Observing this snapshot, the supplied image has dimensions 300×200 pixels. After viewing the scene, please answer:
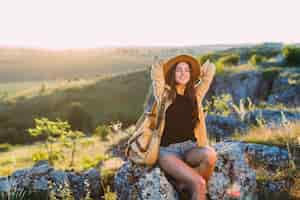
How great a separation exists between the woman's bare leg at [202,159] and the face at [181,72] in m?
0.87

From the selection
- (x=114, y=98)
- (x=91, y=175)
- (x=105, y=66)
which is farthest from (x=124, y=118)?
(x=105, y=66)

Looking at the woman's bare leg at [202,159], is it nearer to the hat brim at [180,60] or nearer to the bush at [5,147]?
the hat brim at [180,60]

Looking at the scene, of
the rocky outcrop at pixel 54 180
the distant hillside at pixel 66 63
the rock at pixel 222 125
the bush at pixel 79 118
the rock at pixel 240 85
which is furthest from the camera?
the distant hillside at pixel 66 63

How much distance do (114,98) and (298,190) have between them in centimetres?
4884

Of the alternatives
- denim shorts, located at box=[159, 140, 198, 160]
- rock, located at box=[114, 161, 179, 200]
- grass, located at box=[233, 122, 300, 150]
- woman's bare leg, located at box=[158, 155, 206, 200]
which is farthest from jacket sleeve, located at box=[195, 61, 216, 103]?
grass, located at box=[233, 122, 300, 150]

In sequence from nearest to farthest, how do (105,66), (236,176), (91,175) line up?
Result: (236,176), (91,175), (105,66)

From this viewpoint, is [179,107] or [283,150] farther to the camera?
[283,150]

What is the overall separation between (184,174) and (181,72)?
1.30m

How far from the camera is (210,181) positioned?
764 cm

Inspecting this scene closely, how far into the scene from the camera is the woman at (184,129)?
22.9ft

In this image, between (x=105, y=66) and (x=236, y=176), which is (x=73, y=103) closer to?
(x=236, y=176)

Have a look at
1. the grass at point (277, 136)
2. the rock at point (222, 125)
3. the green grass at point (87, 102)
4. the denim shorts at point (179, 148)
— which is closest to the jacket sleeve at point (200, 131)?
the denim shorts at point (179, 148)

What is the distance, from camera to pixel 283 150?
10.2 meters

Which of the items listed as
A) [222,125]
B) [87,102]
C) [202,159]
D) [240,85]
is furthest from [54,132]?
[87,102]
